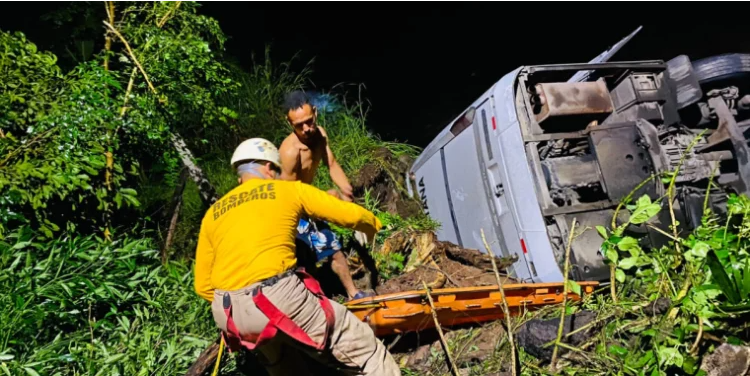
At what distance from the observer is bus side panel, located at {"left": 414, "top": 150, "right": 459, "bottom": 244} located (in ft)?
15.9

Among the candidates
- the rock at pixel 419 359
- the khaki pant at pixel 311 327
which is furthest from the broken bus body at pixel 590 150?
the khaki pant at pixel 311 327

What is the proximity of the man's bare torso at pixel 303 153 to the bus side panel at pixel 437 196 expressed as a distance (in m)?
1.33

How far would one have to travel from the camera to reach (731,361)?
2018 millimetres

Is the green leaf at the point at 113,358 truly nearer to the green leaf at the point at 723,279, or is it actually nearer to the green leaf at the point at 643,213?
the green leaf at the point at 643,213

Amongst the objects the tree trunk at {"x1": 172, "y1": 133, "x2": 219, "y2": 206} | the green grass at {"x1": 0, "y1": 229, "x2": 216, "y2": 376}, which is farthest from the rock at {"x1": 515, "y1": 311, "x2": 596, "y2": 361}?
the tree trunk at {"x1": 172, "y1": 133, "x2": 219, "y2": 206}

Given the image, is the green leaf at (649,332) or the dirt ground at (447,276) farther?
the dirt ground at (447,276)

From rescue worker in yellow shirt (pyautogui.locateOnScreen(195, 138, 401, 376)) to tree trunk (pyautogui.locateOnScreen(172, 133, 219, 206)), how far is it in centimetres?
185

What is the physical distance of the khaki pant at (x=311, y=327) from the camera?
2.59 meters

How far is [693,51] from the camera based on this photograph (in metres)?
6.95

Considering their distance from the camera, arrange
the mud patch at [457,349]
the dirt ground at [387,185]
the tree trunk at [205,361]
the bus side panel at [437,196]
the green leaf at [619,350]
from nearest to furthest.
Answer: the green leaf at [619,350], the tree trunk at [205,361], the mud patch at [457,349], the bus side panel at [437,196], the dirt ground at [387,185]

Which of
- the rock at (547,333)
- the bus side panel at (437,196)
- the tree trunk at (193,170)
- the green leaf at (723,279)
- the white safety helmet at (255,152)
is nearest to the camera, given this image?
the green leaf at (723,279)

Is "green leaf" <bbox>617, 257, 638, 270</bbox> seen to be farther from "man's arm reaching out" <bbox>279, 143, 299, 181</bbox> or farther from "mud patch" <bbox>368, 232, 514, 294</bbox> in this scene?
"man's arm reaching out" <bbox>279, 143, 299, 181</bbox>

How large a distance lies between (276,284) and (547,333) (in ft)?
5.28

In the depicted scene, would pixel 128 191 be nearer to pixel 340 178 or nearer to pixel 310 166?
pixel 310 166
